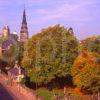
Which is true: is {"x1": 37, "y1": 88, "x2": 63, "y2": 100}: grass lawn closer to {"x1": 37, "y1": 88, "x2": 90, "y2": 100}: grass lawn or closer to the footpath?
{"x1": 37, "y1": 88, "x2": 90, "y2": 100}: grass lawn

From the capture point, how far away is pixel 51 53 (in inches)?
2019

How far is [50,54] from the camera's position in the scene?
50750 mm

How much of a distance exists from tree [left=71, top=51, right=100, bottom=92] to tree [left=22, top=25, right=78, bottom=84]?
1.31 m

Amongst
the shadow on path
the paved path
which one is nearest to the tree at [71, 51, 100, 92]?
the paved path

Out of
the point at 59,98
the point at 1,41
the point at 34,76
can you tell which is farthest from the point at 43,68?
the point at 1,41

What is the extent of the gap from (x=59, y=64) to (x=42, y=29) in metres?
7.12

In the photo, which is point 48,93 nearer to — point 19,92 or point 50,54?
point 19,92

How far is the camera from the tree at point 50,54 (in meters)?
49.7

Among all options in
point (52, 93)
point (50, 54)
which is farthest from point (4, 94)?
point (50, 54)

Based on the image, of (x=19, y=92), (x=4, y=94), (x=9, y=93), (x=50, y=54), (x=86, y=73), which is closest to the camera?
(x=4, y=94)

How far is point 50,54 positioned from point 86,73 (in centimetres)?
499

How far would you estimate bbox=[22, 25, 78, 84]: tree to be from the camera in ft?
163

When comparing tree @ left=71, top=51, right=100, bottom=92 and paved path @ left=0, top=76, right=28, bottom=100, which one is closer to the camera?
paved path @ left=0, top=76, right=28, bottom=100

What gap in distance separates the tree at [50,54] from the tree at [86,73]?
4.29 ft
